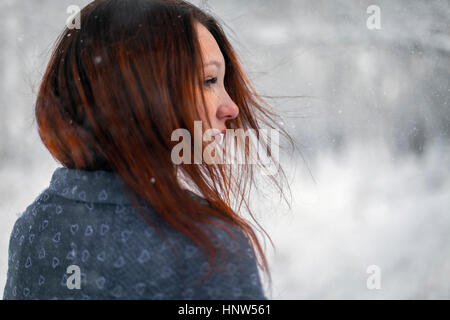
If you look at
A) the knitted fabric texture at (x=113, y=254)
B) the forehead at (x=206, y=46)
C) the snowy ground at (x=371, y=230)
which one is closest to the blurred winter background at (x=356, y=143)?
the snowy ground at (x=371, y=230)

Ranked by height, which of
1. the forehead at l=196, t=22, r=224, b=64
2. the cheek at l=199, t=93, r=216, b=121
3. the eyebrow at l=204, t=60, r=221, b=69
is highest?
the forehead at l=196, t=22, r=224, b=64

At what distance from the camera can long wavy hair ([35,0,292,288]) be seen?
572 millimetres

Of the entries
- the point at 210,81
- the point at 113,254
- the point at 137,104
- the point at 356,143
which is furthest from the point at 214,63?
the point at 356,143

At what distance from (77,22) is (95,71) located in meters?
0.12

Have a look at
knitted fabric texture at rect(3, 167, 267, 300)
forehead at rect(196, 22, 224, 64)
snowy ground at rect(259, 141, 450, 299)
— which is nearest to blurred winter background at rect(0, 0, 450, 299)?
snowy ground at rect(259, 141, 450, 299)

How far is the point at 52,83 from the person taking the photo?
2.20 ft

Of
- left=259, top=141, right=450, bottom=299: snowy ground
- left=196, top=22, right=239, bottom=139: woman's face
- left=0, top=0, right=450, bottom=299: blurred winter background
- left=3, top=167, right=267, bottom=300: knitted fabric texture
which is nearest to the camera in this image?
left=3, top=167, right=267, bottom=300: knitted fabric texture

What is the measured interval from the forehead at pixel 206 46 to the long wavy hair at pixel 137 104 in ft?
0.05

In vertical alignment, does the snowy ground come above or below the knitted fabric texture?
below

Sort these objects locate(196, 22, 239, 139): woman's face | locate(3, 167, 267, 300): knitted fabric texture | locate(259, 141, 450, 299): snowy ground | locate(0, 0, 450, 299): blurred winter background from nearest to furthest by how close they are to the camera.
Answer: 1. locate(3, 167, 267, 300): knitted fabric texture
2. locate(196, 22, 239, 139): woman's face
3. locate(0, 0, 450, 299): blurred winter background
4. locate(259, 141, 450, 299): snowy ground

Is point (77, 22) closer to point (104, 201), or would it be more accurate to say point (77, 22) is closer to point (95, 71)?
point (95, 71)

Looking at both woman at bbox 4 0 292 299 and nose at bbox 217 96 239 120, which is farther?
nose at bbox 217 96 239 120

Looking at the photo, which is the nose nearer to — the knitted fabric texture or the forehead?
the forehead

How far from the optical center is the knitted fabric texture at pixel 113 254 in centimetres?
54
